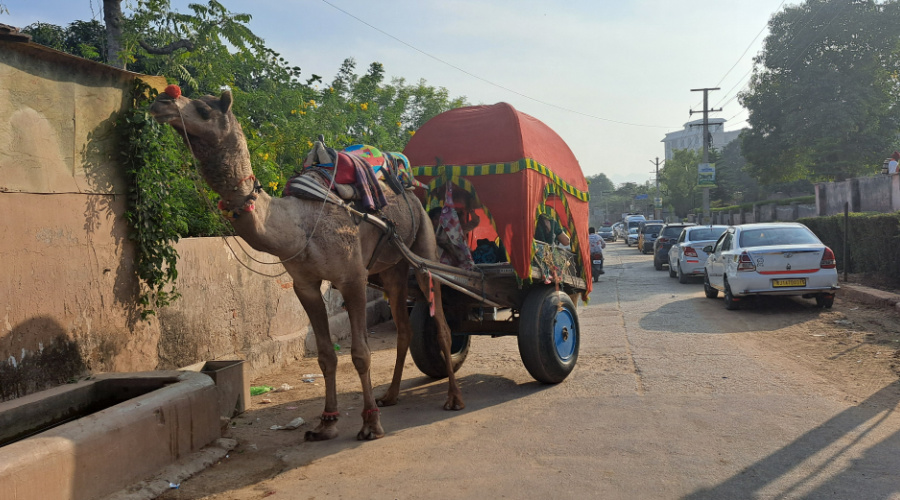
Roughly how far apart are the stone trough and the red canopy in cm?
323

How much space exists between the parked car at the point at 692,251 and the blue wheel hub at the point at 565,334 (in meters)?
10.7

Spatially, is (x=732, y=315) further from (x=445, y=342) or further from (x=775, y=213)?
(x=775, y=213)

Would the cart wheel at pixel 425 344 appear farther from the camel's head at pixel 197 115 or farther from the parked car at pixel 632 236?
the parked car at pixel 632 236

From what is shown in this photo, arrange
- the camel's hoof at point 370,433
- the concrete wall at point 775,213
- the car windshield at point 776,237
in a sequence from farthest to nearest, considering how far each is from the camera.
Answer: the concrete wall at point 775,213, the car windshield at point 776,237, the camel's hoof at point 370,433

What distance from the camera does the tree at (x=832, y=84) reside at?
43.6 metres

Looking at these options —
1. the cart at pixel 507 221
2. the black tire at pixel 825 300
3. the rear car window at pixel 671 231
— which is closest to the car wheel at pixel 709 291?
the black tire at pixel 825 300

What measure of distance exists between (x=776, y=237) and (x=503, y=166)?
814cm

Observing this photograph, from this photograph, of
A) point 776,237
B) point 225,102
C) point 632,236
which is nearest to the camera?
point 225,102

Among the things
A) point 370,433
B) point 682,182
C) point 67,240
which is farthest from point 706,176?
point 67,240

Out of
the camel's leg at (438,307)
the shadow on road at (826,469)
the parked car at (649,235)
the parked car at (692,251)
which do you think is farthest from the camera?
the parked car at (649,235)

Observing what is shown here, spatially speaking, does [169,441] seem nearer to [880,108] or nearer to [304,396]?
[304,396]

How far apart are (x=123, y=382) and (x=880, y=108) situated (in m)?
48.6

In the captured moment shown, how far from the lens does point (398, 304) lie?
736cm

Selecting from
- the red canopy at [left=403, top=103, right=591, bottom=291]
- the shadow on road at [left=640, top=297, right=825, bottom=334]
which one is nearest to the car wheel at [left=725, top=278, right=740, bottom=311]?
the shadow on road at [left=640, top=297, right=825, bottom=334]
